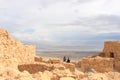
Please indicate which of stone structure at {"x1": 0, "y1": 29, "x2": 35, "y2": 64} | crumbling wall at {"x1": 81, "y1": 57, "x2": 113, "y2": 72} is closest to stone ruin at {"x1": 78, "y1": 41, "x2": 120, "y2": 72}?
crumbling wall at {"x1": 81, "y1": 57, "x2": 113, "y2": 72}

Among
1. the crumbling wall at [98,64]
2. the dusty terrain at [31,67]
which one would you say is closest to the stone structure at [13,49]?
the dusty terrain at [31,67]

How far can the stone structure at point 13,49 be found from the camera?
1290cm

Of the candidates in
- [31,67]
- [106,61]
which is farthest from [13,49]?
[106,61]

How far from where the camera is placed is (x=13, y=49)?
1414 cm

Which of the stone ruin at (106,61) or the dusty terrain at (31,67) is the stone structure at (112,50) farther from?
the dusty terrain at (31,67)

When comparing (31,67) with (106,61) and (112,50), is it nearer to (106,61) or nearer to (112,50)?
(106,61)

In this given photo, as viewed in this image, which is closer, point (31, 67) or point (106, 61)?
point (31, 67)

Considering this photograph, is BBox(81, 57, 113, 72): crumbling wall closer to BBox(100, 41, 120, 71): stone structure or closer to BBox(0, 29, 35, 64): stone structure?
BBox(100, 41, 120, 71): stone structure

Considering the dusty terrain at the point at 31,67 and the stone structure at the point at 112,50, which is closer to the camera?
the dusty terrain at the point at 31,67

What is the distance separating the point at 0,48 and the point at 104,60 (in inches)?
525

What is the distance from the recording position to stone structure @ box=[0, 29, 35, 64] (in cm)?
1290

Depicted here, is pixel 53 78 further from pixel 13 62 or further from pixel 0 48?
pixel 0 48

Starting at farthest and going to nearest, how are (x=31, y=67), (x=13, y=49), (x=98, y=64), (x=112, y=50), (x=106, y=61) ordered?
(x=112, y=50) → (x=106, y=61) → (x=98, y=64) → (x=13, y=49) → (x=31, y=67)

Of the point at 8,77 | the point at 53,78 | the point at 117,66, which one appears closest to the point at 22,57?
the point at 53,78
